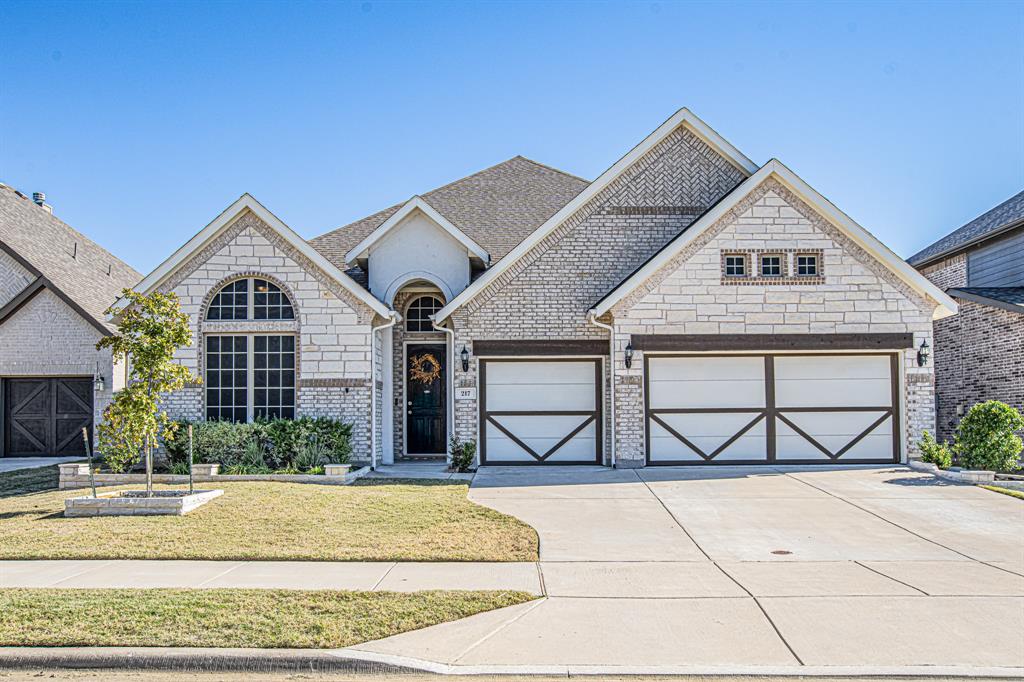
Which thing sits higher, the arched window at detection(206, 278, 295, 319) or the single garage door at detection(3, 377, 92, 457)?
the arched window at detection(206, 278, 295, 319)

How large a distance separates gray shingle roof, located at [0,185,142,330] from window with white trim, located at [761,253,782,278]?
15529 mm

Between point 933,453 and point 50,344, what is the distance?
2029cm

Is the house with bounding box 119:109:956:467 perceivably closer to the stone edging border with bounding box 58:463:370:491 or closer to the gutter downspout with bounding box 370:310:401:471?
the gutter downspout with bounding box 370:310:401:471

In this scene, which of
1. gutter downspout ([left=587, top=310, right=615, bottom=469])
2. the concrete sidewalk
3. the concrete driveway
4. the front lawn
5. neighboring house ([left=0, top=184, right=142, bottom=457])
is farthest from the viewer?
neighboring house ([left=0, top=184, right=142, bottom=457])

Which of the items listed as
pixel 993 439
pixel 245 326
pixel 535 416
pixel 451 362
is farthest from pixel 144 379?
pixel 993 439

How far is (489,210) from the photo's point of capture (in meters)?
22.2

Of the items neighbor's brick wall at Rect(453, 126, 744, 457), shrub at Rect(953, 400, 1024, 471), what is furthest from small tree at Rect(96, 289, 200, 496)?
shrub at Rect(953, 400, 1024, 471)

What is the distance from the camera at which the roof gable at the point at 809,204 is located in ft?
54.7

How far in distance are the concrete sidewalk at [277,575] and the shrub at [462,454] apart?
763 cm

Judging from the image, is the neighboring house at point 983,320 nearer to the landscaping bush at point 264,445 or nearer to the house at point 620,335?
the house at point 620,335

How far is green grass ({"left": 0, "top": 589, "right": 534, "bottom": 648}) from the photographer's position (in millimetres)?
6472

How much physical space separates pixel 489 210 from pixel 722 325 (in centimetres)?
783

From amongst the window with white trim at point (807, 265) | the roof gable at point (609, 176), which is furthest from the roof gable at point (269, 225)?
the window with white trim at point (807, 265)

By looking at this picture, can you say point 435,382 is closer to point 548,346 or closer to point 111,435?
point 548,346
